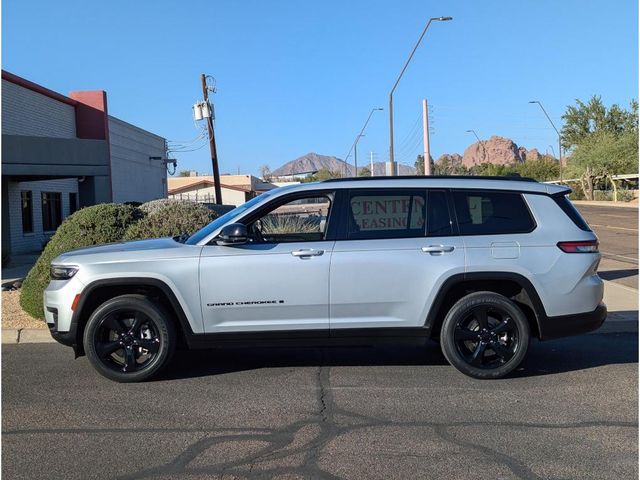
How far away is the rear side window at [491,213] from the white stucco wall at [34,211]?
17839 mm

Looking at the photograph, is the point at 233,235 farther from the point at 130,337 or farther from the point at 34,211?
the point at 34,211

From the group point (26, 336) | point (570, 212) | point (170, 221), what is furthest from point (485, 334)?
point (26, 336)

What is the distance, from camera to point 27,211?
21.5 meters

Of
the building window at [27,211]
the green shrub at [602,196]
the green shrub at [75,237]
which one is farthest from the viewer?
the green shrub at [602,196]

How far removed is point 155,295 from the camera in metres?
5.96

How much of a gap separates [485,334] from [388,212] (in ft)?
4.85

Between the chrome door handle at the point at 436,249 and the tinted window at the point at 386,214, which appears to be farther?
the tinted window at the point at 386,214

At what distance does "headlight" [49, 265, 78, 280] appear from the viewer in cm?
581

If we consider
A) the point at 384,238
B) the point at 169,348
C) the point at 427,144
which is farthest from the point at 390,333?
the point at 427,144

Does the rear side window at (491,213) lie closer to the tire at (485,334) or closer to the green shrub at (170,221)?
the tire at (485,334)

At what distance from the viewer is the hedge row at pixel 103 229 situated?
8914 mm

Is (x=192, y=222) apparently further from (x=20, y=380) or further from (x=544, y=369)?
(x=544, y=369)

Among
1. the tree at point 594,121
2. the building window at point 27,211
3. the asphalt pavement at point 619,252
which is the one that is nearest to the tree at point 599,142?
the tree at point 594,121

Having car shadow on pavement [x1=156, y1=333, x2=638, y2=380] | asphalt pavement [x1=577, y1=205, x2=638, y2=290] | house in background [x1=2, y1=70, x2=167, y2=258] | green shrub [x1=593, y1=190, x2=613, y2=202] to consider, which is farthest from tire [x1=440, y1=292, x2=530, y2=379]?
green shrub [x1=593, y1=190, x2=613, y2=202]
